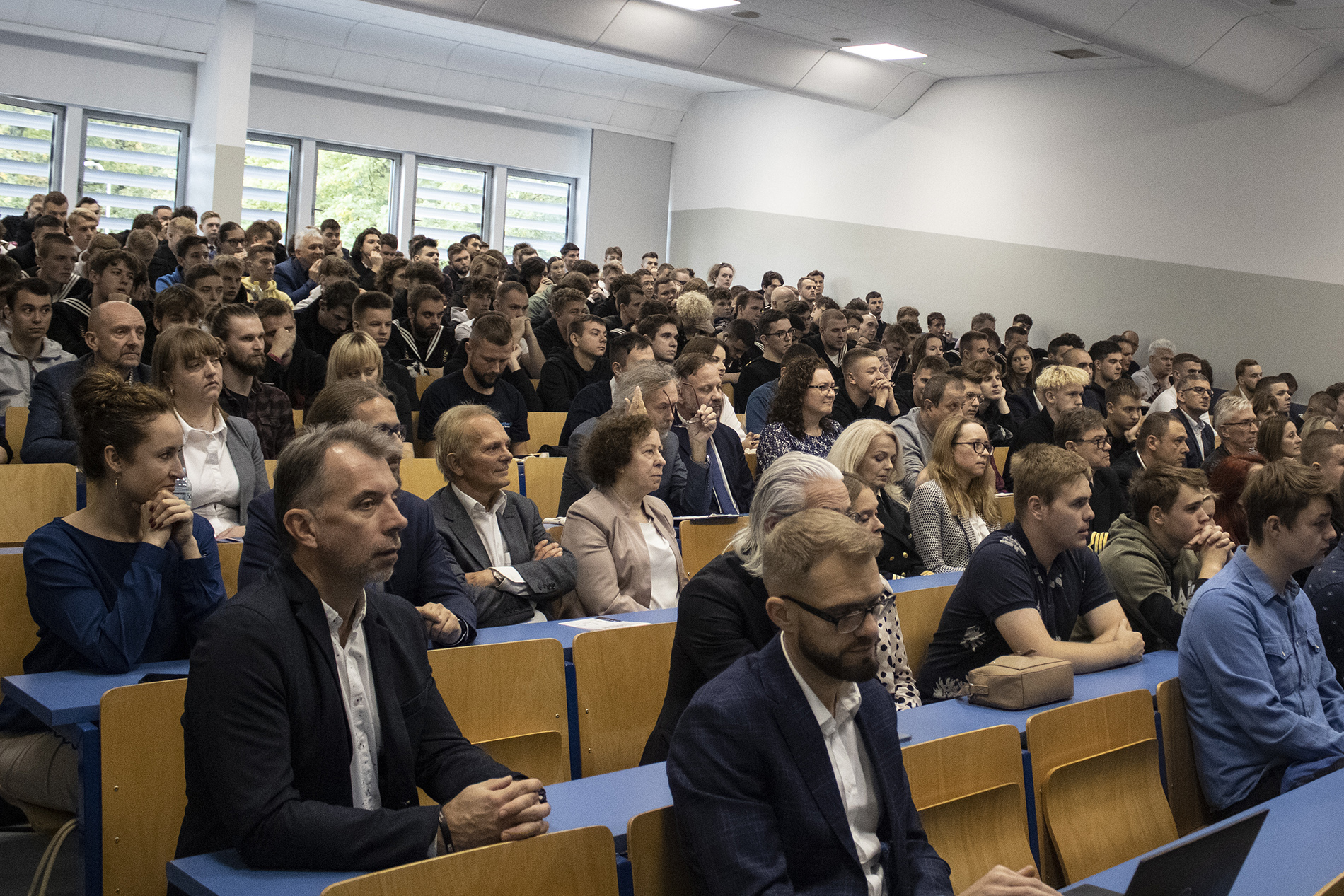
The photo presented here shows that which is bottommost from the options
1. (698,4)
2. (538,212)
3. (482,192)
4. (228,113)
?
(228,113)

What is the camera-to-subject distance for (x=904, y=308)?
12.0 meters

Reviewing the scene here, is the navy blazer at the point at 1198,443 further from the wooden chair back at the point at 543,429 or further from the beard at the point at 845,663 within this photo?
→ the beard at the point at 845,663

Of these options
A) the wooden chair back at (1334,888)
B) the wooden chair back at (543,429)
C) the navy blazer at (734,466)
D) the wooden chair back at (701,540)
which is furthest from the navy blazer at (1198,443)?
the wooden chair back at (1334,888)

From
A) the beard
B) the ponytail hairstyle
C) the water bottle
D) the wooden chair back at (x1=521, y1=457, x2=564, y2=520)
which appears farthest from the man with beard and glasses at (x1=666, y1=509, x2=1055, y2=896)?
the wooden chair back at (x1=521, y1=457, x2=564, y2=520)

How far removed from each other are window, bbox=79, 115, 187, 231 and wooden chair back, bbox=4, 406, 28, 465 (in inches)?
379

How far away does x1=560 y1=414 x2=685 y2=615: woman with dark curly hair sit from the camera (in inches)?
144

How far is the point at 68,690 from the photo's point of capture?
2.44 m

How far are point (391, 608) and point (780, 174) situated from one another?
48.5ft

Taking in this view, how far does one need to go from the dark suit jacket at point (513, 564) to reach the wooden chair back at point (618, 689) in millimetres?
653

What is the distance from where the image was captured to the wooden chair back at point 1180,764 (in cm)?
284

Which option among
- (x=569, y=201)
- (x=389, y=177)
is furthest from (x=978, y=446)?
(x=569, y=201)

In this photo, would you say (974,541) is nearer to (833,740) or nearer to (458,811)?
(833,740)

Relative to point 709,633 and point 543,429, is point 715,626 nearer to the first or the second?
point 709,633

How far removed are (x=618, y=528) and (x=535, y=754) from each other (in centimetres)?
114
